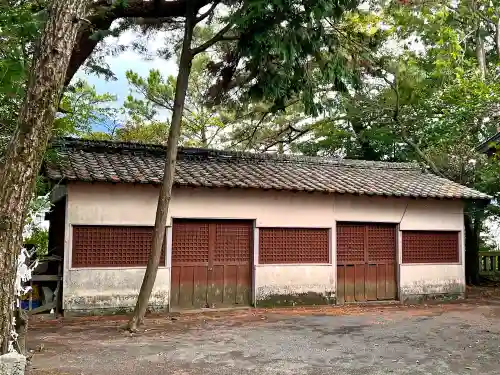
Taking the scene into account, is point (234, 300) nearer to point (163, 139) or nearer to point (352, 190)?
point (352, 190)

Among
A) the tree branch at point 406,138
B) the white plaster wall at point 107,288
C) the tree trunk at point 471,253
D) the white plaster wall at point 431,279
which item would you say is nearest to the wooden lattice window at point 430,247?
the white plaster wall at point 431,279

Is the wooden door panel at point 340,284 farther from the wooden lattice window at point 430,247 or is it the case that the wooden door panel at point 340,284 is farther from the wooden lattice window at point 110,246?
the wooden lattice window at point 110,246

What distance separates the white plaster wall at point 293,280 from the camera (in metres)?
11.8

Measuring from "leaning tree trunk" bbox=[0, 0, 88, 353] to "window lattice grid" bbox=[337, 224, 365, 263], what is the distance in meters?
9.25

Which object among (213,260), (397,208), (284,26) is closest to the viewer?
(284,26)

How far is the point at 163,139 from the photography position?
21.7 meters

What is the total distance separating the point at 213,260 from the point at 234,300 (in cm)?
103

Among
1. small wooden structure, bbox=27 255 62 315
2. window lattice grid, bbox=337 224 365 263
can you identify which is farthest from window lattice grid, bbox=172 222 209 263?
window lattice grid, bbox=337 224 365 263

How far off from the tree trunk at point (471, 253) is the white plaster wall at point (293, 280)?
7.09 m

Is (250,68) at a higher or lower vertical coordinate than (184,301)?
higher

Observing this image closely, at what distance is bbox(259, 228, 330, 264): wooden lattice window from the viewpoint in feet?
39.2

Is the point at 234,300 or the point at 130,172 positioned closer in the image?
the point at 130,172

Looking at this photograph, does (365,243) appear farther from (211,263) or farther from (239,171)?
(211,263)

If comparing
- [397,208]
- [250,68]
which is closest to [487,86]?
[397,208]
